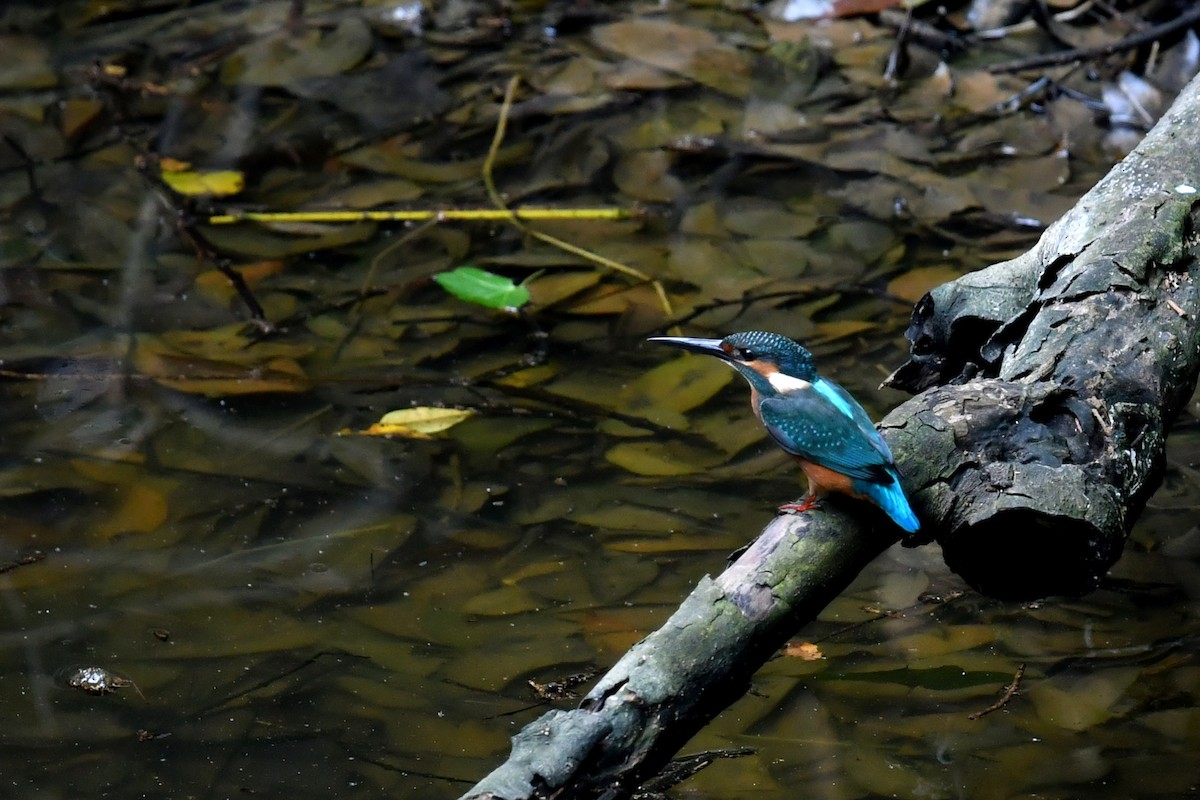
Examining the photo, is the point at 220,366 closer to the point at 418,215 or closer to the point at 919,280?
the point at 418,215

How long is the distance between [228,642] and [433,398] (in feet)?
3.84

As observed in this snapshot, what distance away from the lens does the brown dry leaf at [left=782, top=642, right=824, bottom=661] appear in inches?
118

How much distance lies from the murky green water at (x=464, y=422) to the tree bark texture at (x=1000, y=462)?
71cm

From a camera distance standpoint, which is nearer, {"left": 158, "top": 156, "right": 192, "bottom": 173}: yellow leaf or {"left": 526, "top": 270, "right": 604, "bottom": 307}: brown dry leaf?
{"left": 526, "top": 270, "right": 604, "bottom": 307}: brown dry leaf

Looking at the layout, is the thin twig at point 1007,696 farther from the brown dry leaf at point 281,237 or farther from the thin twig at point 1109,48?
the thin twig at point 1109,48

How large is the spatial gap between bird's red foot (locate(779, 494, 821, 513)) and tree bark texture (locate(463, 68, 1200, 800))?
0.02m

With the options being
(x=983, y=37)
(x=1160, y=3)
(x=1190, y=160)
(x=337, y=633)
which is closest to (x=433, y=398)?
(x=337, y=633)

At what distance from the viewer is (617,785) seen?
5.85ft

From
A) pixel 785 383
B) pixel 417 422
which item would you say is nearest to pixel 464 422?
pixel 417 422

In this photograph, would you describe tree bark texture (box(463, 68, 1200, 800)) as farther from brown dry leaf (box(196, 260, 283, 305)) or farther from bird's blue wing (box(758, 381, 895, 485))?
brown dry leaf (box(196, 260, 283, 305))

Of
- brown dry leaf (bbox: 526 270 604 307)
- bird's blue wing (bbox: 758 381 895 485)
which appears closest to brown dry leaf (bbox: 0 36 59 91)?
brown dry leaf (bbox: 526 270 604 307)

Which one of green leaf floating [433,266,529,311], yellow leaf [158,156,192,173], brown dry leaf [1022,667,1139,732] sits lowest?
brown dry leaf [1022,667,1139,732]

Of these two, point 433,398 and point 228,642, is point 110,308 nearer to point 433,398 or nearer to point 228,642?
point 433,398

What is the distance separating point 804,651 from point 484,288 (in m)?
1.89
